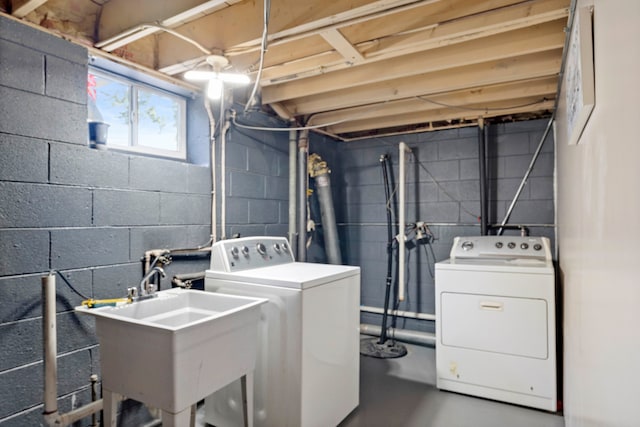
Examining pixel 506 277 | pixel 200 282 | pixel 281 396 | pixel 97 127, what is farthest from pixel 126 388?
pixel 506 277

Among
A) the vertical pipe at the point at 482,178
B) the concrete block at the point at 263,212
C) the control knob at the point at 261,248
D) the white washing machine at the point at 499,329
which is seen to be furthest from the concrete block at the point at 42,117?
the vertical pipe at the point at 482,178

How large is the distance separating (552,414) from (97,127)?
3.02 metres

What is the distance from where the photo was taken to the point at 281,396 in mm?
1836

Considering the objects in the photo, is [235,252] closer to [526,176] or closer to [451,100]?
[451,100]

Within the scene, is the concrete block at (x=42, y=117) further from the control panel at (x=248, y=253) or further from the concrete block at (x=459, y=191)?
the concrete block at (x=459, y=191)

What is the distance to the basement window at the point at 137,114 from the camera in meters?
2.03

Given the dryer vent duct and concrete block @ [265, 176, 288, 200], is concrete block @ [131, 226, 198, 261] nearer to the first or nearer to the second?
concrete block @ [265, 176, 288, 200]

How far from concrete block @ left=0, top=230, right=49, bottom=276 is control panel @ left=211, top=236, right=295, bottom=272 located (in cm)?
79

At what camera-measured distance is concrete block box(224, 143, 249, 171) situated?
2.56m

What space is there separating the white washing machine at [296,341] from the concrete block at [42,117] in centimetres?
91

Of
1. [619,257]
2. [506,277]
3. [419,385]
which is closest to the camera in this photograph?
[619,257]

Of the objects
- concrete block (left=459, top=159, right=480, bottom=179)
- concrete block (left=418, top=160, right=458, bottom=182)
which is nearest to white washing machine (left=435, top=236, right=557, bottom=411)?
concrete block (left=459, top=159, right=480, bottom=179)

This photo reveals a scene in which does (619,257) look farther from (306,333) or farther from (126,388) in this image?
(126,388)

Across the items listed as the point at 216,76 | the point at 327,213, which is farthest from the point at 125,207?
the point at 327,213
